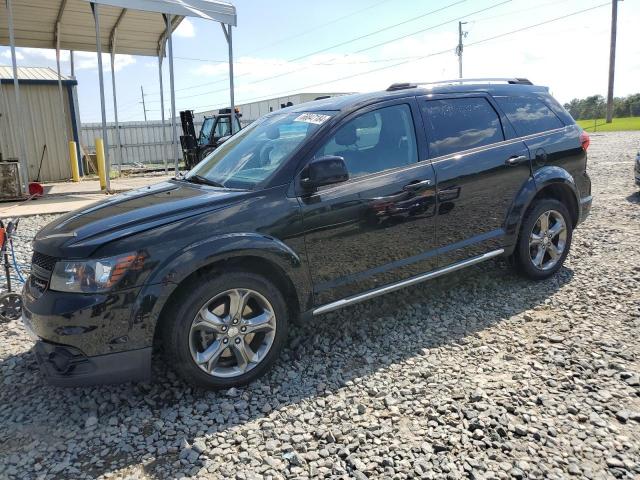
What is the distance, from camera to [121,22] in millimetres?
13750

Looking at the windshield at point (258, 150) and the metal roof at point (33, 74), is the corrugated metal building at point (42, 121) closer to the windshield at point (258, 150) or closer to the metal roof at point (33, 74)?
the metal roof at point (33, 74)

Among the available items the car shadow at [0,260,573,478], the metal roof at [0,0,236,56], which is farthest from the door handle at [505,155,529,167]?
the metal roof at [0,0,236,56]

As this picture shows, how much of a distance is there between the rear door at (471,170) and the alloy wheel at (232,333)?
1.63 m

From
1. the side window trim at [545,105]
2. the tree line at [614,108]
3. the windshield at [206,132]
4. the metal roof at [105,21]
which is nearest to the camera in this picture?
the side window trim at [545,105]

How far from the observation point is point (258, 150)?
3.89 metres

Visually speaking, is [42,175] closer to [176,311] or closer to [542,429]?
[176,311]

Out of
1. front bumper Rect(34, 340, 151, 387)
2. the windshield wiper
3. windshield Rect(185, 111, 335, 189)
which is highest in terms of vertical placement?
windshield Rect(185, 111, 335, 189)

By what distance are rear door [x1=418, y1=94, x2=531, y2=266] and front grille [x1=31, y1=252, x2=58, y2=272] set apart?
9.05ft

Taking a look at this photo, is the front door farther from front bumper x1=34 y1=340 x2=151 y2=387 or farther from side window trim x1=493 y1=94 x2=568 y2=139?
front bumper x1=34 y1=340 x2=151 y2=387

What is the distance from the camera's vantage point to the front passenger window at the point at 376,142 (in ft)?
11.9

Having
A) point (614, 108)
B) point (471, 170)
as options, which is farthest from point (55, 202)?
point (614, 108)

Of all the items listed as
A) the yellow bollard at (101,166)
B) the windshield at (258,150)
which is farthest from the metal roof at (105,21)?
the windshield at (258,150)

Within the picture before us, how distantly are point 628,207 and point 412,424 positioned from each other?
6.91 meters

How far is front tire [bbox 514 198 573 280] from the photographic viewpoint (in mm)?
4605
